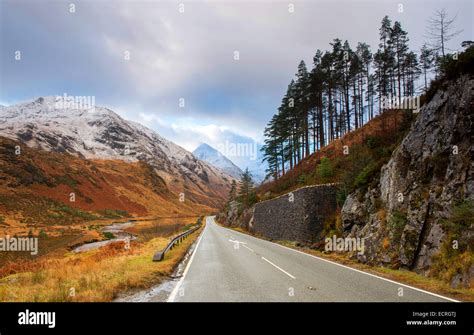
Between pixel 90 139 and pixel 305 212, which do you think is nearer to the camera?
pixel 305 212

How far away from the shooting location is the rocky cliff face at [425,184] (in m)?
10.4

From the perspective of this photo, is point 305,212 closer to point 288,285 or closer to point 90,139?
point 288,285

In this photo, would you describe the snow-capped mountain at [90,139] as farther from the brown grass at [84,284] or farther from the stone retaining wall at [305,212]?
the brown grass at [84,284]

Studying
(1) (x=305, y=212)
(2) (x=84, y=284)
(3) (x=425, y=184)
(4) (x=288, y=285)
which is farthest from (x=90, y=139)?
(4) (x=288, y=285)

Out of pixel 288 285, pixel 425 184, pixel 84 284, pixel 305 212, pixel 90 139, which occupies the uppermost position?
pixel 90 139

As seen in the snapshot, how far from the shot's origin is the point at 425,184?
12.0 m

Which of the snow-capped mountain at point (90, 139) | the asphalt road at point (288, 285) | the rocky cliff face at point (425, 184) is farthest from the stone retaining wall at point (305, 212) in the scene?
the snow-capped mountain at point (90, 139)

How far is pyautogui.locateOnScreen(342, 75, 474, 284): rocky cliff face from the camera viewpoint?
1036cm

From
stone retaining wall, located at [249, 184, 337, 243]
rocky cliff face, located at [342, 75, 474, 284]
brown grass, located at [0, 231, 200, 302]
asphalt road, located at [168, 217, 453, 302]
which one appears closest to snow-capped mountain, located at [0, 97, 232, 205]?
stone retaining wall, located at [249, 184, 337, 243]

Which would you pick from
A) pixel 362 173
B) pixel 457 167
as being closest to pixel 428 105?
pixel 457 167

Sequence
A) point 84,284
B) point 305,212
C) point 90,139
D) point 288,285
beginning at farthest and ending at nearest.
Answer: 1. point 90,139
2. point 305,212
3. point 288,285
4. point 84,284

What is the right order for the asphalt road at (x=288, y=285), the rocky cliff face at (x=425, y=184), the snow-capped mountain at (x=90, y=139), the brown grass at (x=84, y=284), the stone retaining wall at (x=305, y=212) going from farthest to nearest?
the snow-capped mountain at (x=90, y=139) < the stone retaining wall at (x=305, y=212) < the rocky cliff face at (x=425, y=184) < the asphalt road at (x=288, y=285) < the brown grass at (x=84, y=284)

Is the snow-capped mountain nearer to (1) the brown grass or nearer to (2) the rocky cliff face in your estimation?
(1) the brown grass

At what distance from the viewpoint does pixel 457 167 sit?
34.9 feet
